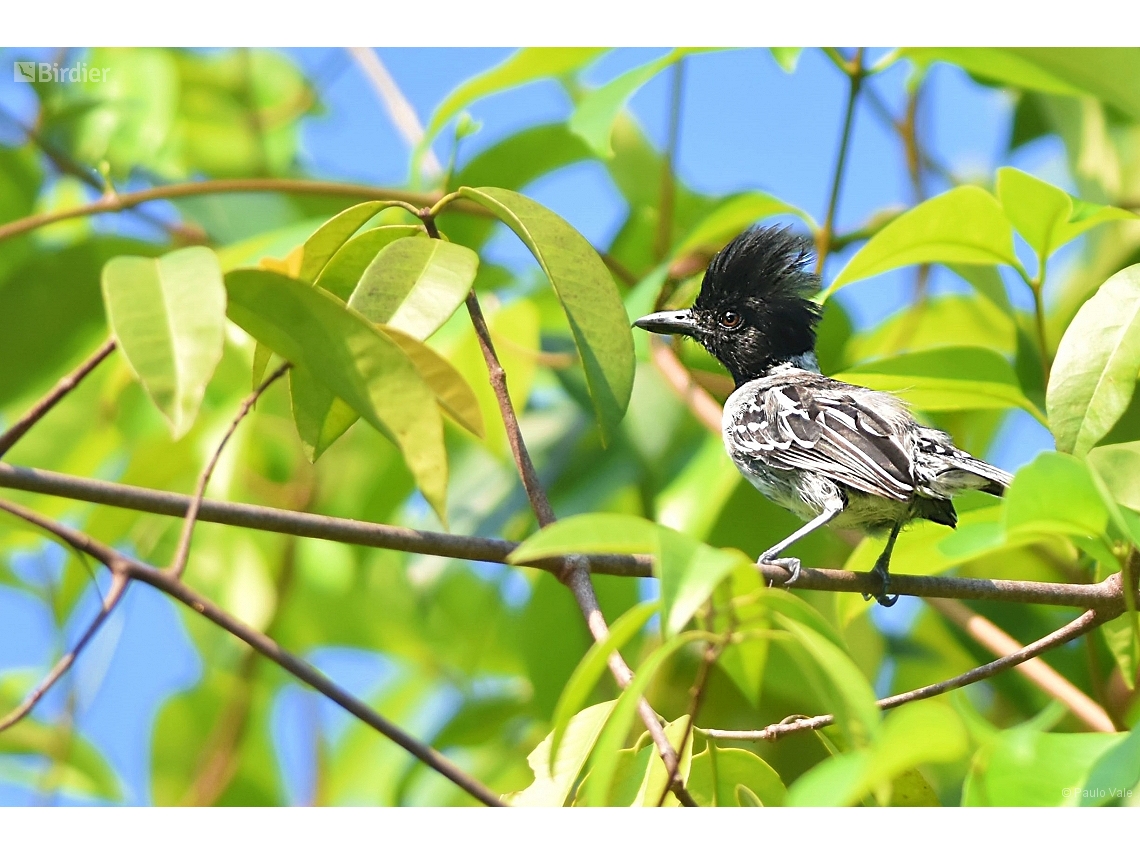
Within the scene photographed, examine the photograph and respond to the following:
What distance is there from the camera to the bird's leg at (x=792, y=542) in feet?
5.74

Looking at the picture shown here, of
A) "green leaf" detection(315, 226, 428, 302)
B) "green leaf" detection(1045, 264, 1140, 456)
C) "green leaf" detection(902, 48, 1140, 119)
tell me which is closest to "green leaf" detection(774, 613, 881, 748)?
"green leaf" detection(1045, 264, 1140, 456)

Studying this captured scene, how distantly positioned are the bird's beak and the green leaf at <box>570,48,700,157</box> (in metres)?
0.56

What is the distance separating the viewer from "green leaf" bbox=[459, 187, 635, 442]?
158 cm

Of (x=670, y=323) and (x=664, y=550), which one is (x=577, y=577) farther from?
(x=670, y=323)

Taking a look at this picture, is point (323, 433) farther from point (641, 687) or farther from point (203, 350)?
point (641, 687)

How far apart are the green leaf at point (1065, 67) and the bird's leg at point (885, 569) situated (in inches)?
38.7

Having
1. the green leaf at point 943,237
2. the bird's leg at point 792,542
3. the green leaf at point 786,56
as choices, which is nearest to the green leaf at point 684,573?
the bird's leg at point 792,542

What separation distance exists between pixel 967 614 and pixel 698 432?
0.85 m

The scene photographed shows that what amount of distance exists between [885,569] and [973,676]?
1.20 ft

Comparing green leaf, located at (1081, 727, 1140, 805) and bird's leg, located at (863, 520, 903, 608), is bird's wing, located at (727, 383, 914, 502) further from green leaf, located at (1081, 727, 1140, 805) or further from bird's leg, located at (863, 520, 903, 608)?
green leaf, located at (1081, 727, 1140, 805)

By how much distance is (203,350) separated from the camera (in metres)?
1.26

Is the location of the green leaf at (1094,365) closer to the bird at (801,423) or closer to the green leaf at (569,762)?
the bird at (801,423)

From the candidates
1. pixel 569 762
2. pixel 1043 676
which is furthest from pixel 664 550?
pixel 1043 676

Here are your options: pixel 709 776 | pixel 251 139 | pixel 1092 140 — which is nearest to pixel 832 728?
pixel 709 776
